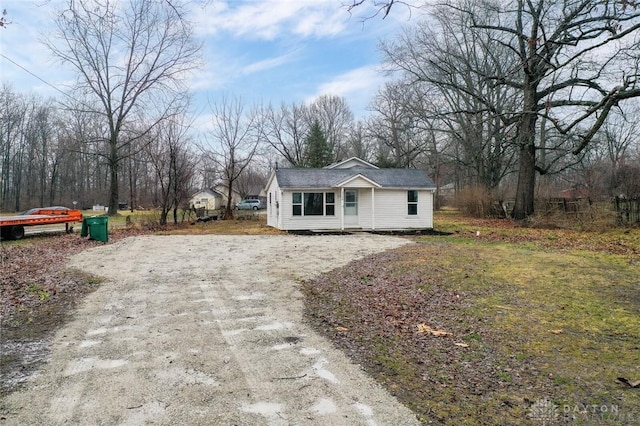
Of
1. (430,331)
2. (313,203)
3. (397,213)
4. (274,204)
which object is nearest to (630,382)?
(430,331)

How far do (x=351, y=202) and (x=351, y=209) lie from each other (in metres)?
0.35

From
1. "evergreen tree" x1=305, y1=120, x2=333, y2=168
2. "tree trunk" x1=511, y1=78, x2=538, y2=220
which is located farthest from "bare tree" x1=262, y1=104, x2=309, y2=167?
"tree trunk" x1=511, y1=78, x2=538, y2=220

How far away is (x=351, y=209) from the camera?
19.7 m

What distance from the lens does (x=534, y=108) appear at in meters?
19.3

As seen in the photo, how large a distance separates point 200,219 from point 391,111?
2268 cm

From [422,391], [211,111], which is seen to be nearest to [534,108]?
[422,391]

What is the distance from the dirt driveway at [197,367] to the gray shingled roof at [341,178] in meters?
12.4

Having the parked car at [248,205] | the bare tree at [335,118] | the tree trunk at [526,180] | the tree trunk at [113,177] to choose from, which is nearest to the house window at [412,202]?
the tree trunk at [526,180]

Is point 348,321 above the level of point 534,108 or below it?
below

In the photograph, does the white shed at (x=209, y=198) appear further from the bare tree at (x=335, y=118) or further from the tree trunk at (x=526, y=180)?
the tree trunk at (x=526, y=180)

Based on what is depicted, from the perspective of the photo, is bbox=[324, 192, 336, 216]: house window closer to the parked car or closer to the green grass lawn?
the green grass lawn

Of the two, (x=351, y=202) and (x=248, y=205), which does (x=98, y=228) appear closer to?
(x=351, y=202)

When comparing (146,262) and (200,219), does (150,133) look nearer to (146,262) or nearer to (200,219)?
(200,219)

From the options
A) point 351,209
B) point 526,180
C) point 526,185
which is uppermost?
point 526,180
